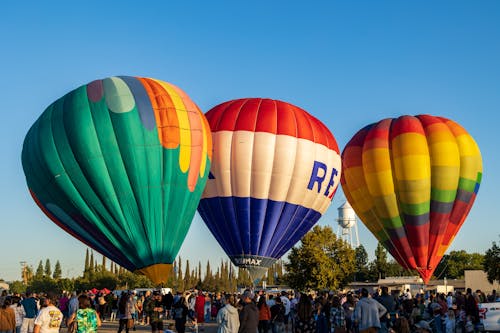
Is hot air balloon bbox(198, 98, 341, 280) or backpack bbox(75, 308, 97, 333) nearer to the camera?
backpack bbox(75, 308, 97, 333)

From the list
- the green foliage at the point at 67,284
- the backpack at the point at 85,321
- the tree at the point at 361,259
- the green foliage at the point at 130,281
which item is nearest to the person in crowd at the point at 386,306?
the backpack at the point at 85,321

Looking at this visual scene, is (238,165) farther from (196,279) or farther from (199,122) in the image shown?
(196,279)

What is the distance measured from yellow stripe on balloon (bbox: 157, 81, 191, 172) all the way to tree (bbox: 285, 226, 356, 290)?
88.8 ft

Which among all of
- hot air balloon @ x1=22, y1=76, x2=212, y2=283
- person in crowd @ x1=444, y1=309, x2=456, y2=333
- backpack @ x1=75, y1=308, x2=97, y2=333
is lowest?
person in crowd @ x1=444, y1=309, x2=456, y2=333

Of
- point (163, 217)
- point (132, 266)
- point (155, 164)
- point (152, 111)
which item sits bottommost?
point (132, 266)

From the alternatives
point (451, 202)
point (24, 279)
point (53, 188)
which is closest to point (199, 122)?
point (53, 188)

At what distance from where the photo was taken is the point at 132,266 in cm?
2478

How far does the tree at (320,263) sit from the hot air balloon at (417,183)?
491 inches

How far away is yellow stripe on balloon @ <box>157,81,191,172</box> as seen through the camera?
991 inches

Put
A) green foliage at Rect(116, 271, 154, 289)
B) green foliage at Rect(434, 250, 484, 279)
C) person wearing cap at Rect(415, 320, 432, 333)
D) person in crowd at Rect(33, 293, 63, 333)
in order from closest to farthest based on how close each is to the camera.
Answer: person wearing cap at Rect(415, 320, 432, 333), person in crowd at Rect(33, 293, 63, 333), green foliage at Rect(116, 271, 154, 289), green foliage at Rect(434, 250, 484, 279)

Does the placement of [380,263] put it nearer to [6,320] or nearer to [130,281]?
[130,281]

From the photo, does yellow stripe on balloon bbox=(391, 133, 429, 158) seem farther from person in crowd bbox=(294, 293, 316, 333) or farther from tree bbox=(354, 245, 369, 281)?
tree bbox=(354, 245, 369, 281)

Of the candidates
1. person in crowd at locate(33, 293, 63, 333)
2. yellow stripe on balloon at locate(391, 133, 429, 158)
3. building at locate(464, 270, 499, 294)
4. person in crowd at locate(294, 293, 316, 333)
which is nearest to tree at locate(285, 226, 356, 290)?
yellow stripe on balloon at locate(391, 133, 429, 158)

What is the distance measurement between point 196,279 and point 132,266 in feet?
301
